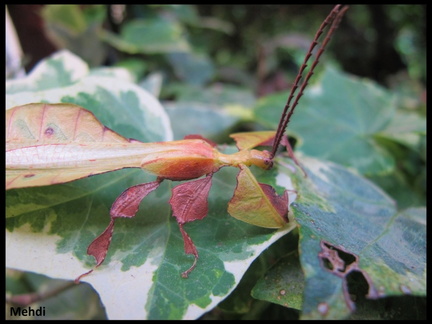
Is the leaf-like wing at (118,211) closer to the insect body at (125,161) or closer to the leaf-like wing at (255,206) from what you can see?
the insect body at (125,161)

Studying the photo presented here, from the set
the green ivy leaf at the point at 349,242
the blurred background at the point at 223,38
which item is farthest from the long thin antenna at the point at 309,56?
the blurred background at the point at 223,38

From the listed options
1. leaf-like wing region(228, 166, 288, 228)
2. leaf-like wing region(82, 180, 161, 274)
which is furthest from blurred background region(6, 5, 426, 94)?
leaf-like wing region(228, 166, 288, 228)

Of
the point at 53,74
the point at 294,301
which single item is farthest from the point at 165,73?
the point at 294,301

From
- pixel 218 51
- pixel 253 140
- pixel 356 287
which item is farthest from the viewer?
pixel 218 51

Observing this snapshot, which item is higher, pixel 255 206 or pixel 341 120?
pixel 255 206

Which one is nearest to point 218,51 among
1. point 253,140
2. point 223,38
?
point 223,38

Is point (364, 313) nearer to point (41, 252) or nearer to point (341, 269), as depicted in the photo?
point (341, 269)

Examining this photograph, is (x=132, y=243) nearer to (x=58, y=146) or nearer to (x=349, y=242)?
(x=58, y=146)
